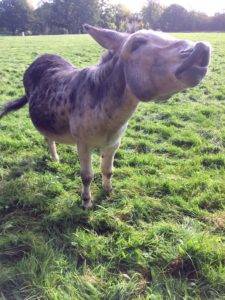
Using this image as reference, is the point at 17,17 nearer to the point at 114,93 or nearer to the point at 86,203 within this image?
the point at 86,203

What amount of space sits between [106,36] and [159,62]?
Result: 893mm

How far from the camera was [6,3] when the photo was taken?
255ft

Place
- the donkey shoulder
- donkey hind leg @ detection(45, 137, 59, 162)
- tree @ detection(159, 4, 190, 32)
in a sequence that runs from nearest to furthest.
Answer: the donkey shoulder → donkey hind leg @ detection(45, 137, 59, 162) → tree @ detection(159, 4, 190, 32)

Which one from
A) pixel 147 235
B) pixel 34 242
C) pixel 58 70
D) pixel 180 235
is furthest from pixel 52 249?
pixel 58 70

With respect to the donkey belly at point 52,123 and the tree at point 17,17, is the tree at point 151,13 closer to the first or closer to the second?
the donkey belly at point 52,123

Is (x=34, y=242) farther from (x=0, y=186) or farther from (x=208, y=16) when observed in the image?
(x=208, y=16)

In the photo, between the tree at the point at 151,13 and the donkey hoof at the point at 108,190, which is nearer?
the donkey hoof at the point at 108,190

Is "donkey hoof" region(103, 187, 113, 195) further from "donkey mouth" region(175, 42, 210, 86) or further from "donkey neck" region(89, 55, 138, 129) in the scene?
"donkey mouth" region(175, 42, 210, 86)

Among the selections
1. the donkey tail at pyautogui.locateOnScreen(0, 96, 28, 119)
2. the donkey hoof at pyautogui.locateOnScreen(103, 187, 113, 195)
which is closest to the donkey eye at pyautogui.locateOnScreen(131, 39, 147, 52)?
the donkey hoof at pyautogui.locateOnScreen(103, 187, 113, 195)

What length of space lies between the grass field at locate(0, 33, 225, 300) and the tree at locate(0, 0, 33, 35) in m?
72.0

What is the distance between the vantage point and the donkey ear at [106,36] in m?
3.89

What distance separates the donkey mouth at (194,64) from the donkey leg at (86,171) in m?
1.92

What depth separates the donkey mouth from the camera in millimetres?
2939

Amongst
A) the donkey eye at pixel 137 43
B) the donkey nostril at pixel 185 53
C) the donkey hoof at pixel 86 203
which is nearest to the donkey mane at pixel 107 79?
the donkey eye at pixel 137 43
